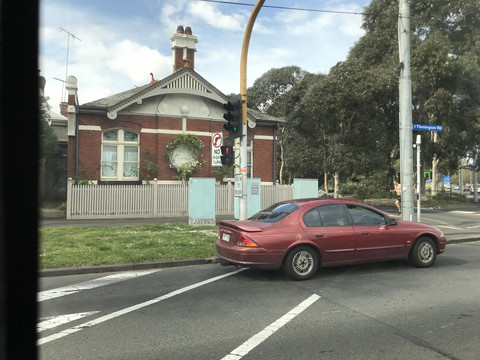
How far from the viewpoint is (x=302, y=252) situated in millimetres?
6598

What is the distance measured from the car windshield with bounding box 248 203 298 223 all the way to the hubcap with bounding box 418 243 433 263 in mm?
2662

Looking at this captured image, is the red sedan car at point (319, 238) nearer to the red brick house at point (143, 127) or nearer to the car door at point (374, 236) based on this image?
the car door at point (374, 236)

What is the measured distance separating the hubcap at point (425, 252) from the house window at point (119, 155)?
15.1 meters

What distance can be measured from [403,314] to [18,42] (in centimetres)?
1323

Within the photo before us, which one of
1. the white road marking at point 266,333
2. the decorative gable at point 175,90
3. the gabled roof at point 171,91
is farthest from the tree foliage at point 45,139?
the white road marking at point 266,333

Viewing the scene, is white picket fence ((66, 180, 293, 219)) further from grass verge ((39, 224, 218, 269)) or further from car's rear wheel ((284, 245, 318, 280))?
car's rear wheel ((284, 245, 318, 280))

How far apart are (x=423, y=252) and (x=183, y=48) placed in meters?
19.5

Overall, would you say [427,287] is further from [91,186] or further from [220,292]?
[91,186]

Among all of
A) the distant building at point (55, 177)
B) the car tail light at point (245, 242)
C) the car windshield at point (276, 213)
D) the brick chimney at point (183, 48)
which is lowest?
the car tail light at point (245, 242)

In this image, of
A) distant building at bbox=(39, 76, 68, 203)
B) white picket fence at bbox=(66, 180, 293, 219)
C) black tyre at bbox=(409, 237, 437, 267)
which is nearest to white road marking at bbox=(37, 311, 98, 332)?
black tyre at bbox=(409, 237, 437, 267)

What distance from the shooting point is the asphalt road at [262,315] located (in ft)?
12.3

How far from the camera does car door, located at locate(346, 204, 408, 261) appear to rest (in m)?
6.99

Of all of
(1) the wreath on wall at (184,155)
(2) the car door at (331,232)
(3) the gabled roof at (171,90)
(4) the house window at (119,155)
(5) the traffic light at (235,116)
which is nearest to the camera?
(2) the car door at (331,232)

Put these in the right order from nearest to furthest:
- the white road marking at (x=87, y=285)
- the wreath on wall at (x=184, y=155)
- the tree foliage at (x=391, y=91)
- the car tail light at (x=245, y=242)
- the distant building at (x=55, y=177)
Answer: the white road marking at (x=87, y=285) → the car tail light at (x=245, y=242) → the wreath on wall at (x=184, y=155) → the tree foliage at (x=391, y=91) → the distant building at (x=55, y=177)
